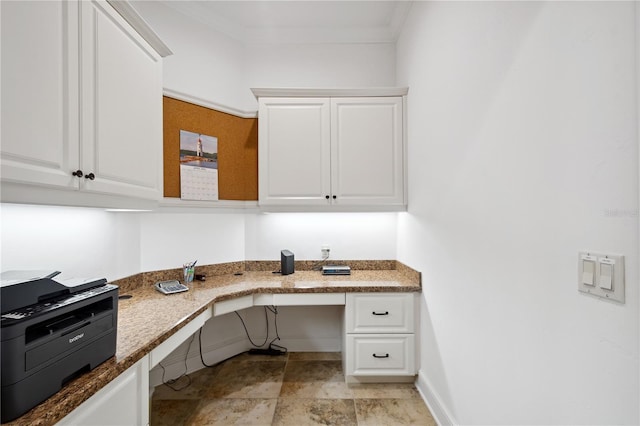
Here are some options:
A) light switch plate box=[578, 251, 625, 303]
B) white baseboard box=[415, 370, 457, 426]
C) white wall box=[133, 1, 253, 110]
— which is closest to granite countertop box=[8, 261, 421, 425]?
white baseboard box=[415, 370, 457, 426]

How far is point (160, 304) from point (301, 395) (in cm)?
120

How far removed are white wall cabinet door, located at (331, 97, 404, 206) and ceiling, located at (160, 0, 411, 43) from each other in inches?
31.7

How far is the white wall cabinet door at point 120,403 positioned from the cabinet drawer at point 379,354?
1378 millimetres

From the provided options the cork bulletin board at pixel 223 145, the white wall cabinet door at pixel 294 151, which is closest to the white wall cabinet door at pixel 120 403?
the cork bulletin board at pixel 223 145

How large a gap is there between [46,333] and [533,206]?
1633 millimetres

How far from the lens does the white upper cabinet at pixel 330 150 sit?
2.29 m

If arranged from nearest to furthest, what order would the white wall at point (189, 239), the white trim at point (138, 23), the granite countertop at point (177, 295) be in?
the granite countertop at point (177, 295), the white trim at point (138, 23), the white wall at point (189, 239)

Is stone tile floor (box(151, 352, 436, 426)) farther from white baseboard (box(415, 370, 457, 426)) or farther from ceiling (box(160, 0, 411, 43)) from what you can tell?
ceiling (box(160, 0, 411, 43))

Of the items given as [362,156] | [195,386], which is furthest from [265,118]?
[195,386]

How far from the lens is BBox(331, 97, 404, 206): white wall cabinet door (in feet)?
7.52

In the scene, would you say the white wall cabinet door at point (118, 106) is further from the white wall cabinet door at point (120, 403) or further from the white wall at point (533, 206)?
the white wall at point (533, 206)

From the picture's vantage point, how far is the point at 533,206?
0.95 metres

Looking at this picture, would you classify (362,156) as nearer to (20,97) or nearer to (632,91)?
(632,91)

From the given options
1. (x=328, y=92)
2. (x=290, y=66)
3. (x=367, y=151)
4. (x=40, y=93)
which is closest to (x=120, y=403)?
(x=40, y=93)
